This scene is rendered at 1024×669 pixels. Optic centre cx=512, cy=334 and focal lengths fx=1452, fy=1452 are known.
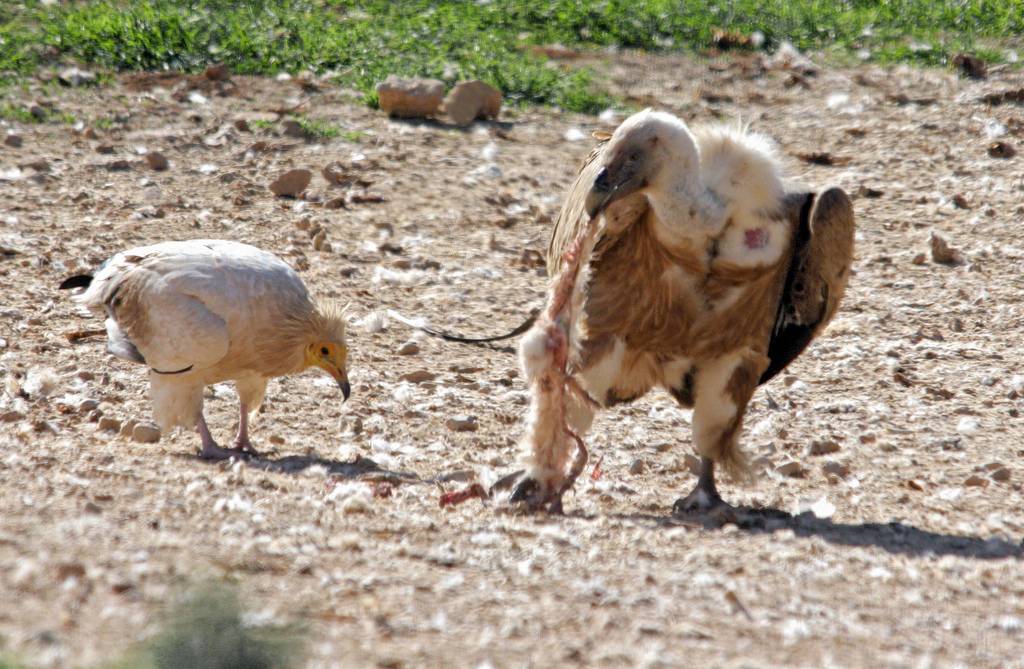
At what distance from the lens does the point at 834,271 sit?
538 cm

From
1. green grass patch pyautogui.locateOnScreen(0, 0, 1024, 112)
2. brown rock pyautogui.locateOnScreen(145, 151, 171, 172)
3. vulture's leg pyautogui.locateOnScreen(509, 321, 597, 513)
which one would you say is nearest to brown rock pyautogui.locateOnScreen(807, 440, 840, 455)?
vulture's leg pyautogui.locateOnScreen(509, 321, 597, 513)

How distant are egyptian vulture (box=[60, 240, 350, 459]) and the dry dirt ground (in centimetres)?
24

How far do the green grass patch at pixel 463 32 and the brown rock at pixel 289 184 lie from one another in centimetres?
A: 203

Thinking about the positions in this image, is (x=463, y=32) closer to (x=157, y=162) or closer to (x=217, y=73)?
(x=217, y=73)

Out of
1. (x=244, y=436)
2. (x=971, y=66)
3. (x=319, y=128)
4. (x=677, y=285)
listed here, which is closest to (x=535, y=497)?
(x=677, y=285)

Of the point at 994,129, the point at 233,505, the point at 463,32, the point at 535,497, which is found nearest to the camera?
the point at 233,505

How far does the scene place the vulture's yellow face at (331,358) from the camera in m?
5.89

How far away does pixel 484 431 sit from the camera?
20.4 feet

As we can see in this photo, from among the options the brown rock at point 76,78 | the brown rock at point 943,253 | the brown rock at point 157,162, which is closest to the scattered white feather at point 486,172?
the brown rock at point 157,162

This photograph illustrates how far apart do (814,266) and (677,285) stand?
68cm

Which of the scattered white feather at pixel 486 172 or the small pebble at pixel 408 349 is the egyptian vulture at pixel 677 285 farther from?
the scattered white feather at pixel 486 172

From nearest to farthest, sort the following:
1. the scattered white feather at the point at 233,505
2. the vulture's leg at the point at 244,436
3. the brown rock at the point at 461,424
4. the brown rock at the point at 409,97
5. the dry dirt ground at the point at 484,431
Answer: the dry dirt ground at the point at 484,431
the scattered white feather at the point at 233,505
the vulture's leg at the point at 244,436
the brown rock at the point at 461,424
the brown rock at the point at 409,97

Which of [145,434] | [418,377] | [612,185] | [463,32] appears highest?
[612,185]

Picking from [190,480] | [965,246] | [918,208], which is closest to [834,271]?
[190,480]
